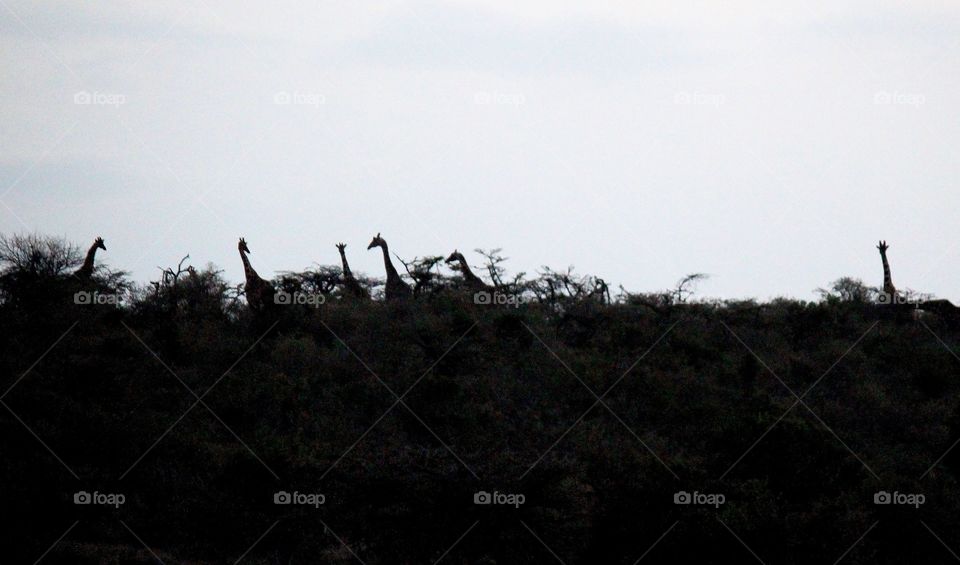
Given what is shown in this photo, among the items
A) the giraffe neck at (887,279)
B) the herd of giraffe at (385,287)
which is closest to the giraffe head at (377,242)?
the herd of giraffe at (385,287)

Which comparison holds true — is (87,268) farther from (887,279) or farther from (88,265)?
(887,279)

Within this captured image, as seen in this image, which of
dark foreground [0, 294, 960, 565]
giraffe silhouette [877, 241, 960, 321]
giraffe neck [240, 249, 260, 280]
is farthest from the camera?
giraffe silhouette [877, 241, 960, 321]

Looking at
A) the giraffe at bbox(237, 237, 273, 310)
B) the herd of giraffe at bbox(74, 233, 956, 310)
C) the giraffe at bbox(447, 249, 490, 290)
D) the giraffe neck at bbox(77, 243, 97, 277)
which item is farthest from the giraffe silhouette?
the giraffe neck at bbox(77, 243, 97, 277)

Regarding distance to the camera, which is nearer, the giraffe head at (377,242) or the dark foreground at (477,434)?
the dark foreground at (477,434)

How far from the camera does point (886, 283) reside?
27.0m

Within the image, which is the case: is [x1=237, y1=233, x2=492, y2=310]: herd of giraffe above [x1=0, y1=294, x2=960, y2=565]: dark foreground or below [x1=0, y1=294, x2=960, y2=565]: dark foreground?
above

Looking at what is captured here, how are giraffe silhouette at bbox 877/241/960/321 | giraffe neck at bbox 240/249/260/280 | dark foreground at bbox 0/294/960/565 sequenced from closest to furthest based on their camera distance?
dark foreground at bbox 0/294/960/565 → giraffe neck at bbox 240/249/260/280 → giraffe silhouette at bbox 877/241/960/321

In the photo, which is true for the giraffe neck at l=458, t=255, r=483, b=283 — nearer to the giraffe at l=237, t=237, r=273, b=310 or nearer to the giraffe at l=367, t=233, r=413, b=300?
the giraffe at l=367, t=233, r=413, b=300

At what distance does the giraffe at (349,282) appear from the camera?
26141mm

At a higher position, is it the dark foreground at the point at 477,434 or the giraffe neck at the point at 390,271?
the giraffe neck at the point at 390,271

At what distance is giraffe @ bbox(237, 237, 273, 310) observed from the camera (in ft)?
77.5

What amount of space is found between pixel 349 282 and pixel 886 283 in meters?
11.3

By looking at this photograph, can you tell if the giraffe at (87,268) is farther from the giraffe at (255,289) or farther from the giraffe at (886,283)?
the giraffe at (886,283)

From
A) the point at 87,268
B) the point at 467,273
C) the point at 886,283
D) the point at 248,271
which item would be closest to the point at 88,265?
the point at 87,268
